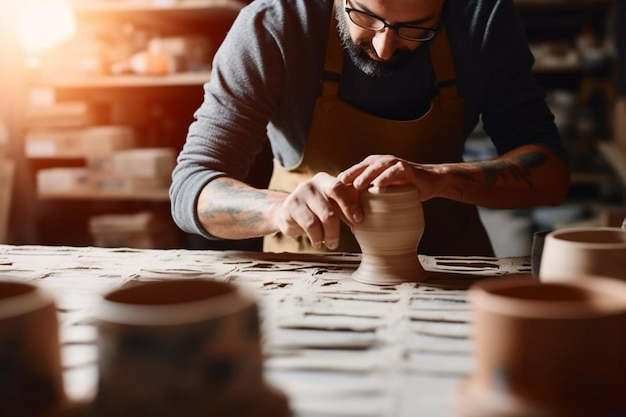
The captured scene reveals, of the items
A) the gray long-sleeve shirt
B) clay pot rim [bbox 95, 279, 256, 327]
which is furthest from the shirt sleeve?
clay pot rim [bbox 95, 279, 256, 327]

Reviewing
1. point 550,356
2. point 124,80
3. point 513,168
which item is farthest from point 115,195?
point 550,356

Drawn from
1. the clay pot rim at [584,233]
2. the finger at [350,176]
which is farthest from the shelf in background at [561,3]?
the clay pot rim at [584,233]

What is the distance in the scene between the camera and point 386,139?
1754 millimetres

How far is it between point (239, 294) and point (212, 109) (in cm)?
112

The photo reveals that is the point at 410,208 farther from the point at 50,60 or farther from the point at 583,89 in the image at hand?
the point at 50,60

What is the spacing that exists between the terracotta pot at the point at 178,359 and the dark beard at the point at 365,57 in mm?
1176

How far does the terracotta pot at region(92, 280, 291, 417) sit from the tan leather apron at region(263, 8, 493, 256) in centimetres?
109

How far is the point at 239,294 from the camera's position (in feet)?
2.06

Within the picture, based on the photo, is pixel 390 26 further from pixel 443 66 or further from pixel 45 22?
pixel 45 22

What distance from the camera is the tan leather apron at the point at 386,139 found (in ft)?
5.67

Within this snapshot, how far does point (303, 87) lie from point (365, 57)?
0.17m

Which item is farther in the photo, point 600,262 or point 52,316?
point 600,262

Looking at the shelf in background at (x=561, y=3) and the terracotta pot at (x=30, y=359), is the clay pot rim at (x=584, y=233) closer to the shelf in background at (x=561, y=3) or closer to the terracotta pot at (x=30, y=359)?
the terracotta pot at (x=30, y=359)

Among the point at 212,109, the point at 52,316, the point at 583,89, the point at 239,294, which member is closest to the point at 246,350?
the point at 239,294
